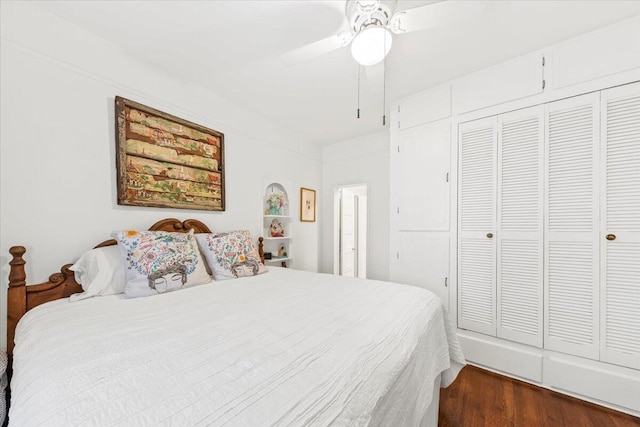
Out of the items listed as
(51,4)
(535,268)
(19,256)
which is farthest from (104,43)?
(535,268)

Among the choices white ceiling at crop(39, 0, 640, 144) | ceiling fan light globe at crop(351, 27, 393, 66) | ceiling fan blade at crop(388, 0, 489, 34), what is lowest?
ceiling fan light globe at crop(351, 27, 393, 66)

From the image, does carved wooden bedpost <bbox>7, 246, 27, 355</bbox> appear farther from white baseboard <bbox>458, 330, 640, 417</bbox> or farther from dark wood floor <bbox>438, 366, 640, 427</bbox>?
white baseboard <bbox>458, 330, 640, 417</bbox>

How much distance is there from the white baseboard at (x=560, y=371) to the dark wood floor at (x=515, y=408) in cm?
5

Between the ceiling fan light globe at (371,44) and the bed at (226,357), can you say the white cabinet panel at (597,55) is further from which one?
the bed at (226,357)

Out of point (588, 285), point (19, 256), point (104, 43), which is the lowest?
point (588, 285)

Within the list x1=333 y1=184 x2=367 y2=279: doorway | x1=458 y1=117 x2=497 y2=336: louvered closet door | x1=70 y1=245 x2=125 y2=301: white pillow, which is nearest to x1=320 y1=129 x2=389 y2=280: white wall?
x1=333 y1=184 x2=367 y2=279: doorway

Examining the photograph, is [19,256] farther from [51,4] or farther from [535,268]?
[535,268]

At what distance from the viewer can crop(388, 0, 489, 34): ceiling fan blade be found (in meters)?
1.16

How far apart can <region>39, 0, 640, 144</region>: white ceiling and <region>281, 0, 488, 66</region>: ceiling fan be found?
215 millimetres

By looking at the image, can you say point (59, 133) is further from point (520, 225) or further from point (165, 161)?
point (520, 225)

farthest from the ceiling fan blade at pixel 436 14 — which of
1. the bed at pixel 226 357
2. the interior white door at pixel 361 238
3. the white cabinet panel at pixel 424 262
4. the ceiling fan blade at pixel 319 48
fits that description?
the interior white door at pixel 361 238

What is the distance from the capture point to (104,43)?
5.88ft

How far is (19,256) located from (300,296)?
158 centimetres

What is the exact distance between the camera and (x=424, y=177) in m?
2.51
